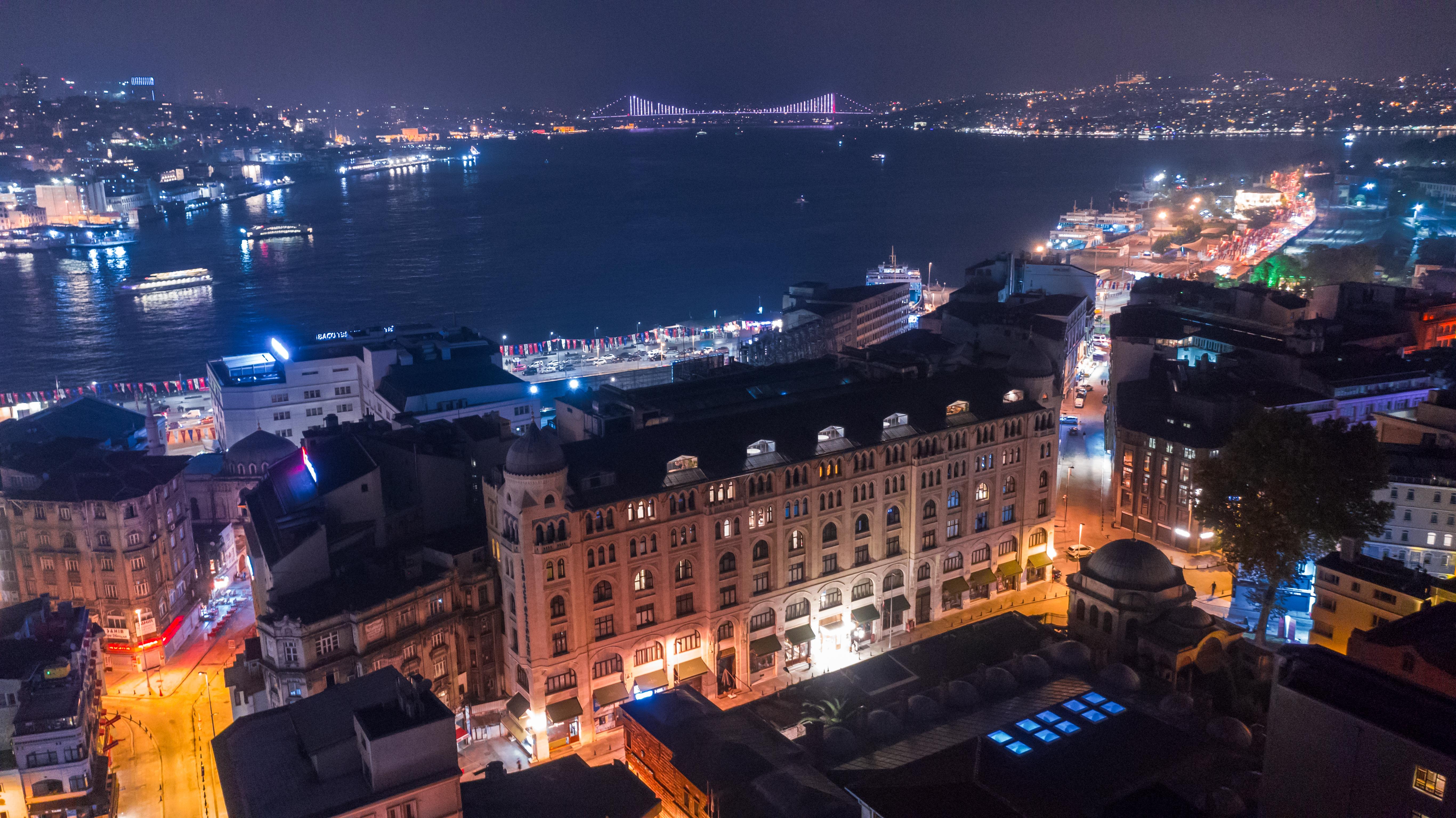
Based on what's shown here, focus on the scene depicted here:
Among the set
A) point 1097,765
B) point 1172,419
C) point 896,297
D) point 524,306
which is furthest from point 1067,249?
point 1097,765

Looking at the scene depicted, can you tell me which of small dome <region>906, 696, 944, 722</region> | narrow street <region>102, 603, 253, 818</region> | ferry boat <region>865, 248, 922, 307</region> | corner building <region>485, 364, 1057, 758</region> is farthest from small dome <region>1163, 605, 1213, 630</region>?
ferry boat <region>865, 248, 922, 307</region>

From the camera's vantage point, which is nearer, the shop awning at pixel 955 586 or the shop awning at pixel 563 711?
the shop awning at pixel 563 711

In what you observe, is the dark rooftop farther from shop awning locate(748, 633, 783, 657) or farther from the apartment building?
the apartment building

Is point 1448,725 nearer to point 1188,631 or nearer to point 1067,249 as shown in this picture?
point 1188,631

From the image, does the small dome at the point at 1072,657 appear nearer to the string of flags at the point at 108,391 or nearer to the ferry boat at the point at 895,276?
the string of flags at the point at 108,391

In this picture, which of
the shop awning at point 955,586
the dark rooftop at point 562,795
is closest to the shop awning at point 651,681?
the dark rooftop at point 562,795

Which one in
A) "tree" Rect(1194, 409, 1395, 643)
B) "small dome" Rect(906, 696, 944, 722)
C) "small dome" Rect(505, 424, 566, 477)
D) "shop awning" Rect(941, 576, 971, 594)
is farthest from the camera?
"shop awning" Rect(941, 576, 971, 594)

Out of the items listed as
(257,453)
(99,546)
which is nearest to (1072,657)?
(99,546)
